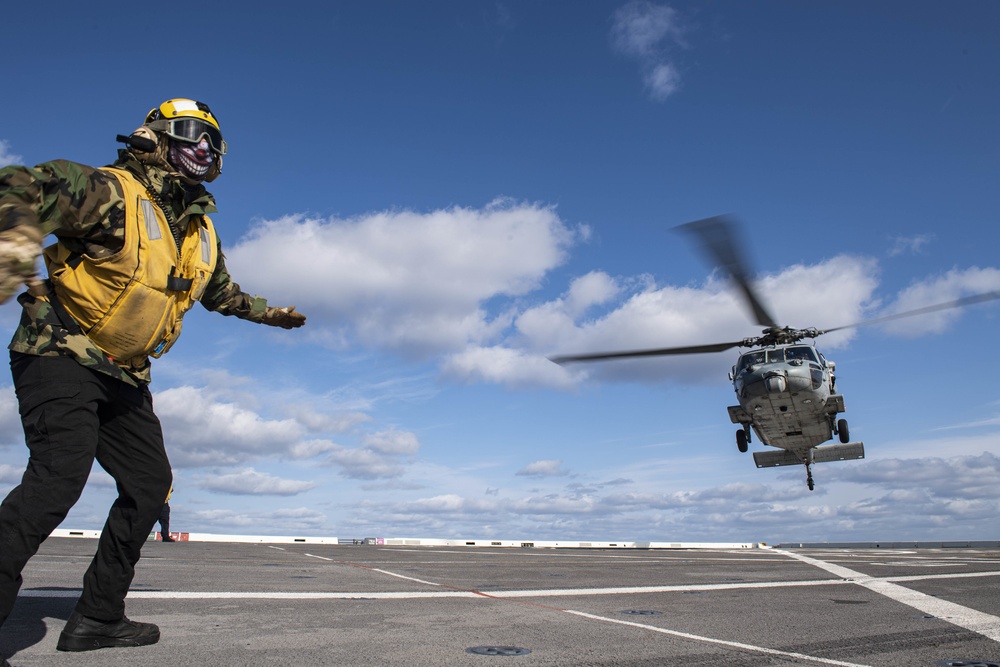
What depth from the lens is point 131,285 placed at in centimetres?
301

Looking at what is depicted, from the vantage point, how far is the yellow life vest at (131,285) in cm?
293

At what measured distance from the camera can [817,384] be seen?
18062 mm

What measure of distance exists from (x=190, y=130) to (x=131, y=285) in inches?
36.8

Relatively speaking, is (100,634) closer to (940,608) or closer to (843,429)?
(940,608)

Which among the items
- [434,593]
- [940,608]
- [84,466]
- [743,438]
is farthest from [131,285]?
[743,438]

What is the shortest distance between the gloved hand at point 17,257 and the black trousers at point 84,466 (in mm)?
1069

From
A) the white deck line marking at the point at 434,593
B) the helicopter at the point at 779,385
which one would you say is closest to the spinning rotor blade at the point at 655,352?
the helicopter at the point at 779,385

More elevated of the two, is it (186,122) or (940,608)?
(186,122)

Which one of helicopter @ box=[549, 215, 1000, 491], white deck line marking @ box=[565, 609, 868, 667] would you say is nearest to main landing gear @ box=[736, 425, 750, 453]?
helicopter @ box=[549, 215, 1000, 491]

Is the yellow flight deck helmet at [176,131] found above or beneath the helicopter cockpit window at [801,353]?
beneath

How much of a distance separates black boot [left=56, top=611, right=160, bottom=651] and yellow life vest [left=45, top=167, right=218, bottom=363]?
116 cm

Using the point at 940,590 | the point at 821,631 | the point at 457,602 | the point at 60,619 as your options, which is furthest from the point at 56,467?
the point at 940,590

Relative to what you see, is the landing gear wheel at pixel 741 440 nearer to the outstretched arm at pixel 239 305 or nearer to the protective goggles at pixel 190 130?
the outstretched arm at pixel 239 305

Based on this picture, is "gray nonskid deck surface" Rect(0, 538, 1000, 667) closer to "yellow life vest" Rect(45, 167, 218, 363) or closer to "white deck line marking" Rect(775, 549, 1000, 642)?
"white deck line marking" Rect(775, 549, 1000, 642)
